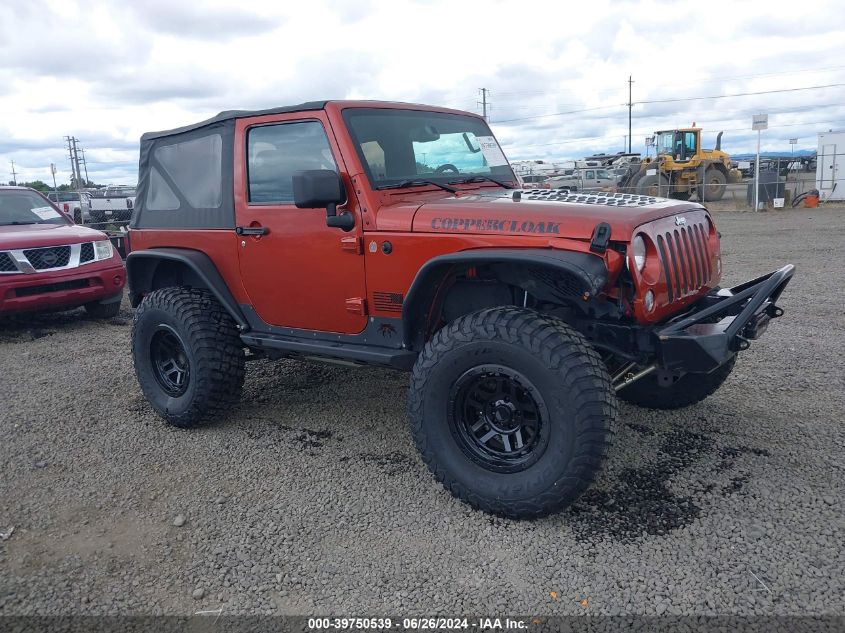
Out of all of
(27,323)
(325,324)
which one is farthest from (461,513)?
(27,323)

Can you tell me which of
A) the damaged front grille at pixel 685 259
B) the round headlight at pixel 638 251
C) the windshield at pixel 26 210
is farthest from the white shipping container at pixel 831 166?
the round headlight at pixel 638 251

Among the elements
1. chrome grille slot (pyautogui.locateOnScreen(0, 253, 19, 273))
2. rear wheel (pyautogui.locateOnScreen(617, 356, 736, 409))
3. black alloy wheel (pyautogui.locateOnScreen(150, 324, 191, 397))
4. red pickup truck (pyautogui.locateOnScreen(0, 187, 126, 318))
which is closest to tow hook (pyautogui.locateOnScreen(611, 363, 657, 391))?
rear wheel (pyautogui.locateOnScreen(617, 356, 736, 409))

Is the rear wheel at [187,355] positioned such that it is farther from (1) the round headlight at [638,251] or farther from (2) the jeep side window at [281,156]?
(1) the round headlight at [638,251]

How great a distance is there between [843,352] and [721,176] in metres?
21.7

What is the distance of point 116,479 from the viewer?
13.1 ft

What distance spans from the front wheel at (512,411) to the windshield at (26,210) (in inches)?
278

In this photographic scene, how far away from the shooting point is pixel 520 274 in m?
3.44

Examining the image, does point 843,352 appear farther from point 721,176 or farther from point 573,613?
point 721,176

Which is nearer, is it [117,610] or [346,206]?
[117,610]

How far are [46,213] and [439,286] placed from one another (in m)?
7.13

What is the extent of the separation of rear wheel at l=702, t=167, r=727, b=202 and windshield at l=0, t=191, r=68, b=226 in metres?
22.0

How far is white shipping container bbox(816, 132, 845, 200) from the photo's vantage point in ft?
77.3

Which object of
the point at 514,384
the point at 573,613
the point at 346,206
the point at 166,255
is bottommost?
the point at 573,613

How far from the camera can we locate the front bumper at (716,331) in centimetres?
308
